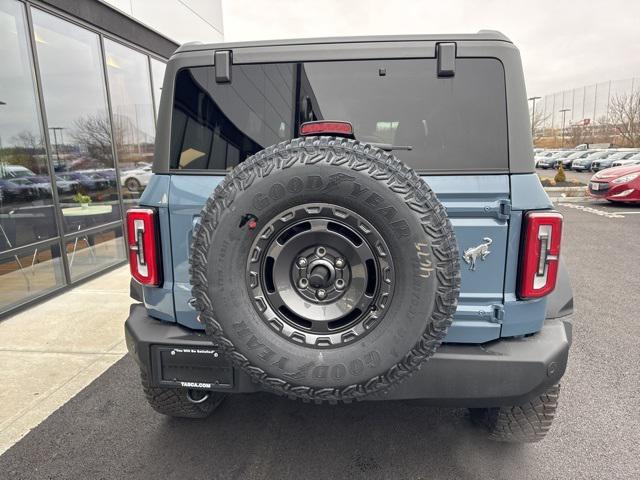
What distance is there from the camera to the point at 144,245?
2084 millimetres

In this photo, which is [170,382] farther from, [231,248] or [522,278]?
[522,278]

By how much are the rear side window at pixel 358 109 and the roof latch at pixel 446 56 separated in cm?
4

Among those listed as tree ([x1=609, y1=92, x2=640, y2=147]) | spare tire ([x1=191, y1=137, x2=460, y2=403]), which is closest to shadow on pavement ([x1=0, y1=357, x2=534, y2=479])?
spare tire ([x1=191, y1=137, x2=460, y2=403])

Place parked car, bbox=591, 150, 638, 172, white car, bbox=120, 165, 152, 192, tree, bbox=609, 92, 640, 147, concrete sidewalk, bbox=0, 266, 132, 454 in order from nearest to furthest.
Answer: concrete sidewalk, bbox=0, 266, 132, 454
white car, bbox=120, 165, 152, 192
parked car, bbox=591, 150, 638, 172
tree, bbox=609, 92, 640, 147

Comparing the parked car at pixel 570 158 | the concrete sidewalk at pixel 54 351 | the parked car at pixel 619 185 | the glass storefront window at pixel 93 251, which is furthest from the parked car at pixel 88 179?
the parked car at pixel 570 158

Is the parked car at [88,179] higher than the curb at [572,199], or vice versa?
the parked car at [88,179]

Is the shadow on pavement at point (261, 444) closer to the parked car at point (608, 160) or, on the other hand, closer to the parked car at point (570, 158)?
the parked car at point (608, 160)

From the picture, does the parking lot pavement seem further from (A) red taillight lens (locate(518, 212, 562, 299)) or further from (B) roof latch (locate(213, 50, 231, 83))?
(B) roof latch (locate(213, 50, 231, 83))

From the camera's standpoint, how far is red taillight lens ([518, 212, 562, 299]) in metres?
1.84

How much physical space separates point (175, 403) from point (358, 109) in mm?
1914

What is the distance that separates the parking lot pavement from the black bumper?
0.71 ft

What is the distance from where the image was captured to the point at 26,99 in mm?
5102

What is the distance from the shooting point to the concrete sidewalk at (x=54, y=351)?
289cm

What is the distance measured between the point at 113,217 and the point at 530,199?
256 inches
